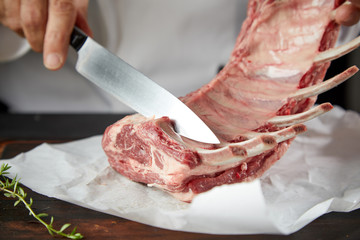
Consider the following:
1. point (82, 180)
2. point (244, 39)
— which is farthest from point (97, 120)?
point (244, 39)

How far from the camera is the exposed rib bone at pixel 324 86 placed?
4.64 feet

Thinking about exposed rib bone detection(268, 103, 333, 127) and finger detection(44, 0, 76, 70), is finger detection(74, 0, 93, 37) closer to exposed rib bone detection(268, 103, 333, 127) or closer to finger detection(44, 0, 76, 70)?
finger detection(44, 0, 76, 70)

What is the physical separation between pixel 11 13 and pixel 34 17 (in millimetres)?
187

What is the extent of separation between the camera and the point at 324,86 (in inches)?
56.0

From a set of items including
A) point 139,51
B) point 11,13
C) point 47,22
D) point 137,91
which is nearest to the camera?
point 137,91

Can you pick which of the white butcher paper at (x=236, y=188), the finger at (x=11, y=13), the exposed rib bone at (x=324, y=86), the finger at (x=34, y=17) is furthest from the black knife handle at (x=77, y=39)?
the exposed rib bone at (x=324, y=86)

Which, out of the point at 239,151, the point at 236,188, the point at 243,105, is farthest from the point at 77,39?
the point at 236,188

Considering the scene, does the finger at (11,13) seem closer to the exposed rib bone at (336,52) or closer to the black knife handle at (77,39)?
the black knife handle at (77,39)

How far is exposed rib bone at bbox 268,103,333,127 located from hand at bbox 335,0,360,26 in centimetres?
46

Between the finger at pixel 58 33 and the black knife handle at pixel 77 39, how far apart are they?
0.02 meters

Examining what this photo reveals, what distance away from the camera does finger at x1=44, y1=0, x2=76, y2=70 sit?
5.39ft

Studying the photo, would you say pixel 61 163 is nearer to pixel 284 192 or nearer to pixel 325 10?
pixel 284 192

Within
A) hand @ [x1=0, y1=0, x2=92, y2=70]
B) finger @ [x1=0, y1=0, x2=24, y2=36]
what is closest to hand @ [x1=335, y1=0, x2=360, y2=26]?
hand @ [x1=0, y1=0, x2=92, y2=70]

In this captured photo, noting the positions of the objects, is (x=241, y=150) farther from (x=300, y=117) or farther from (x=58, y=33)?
(x=58, y=33)
